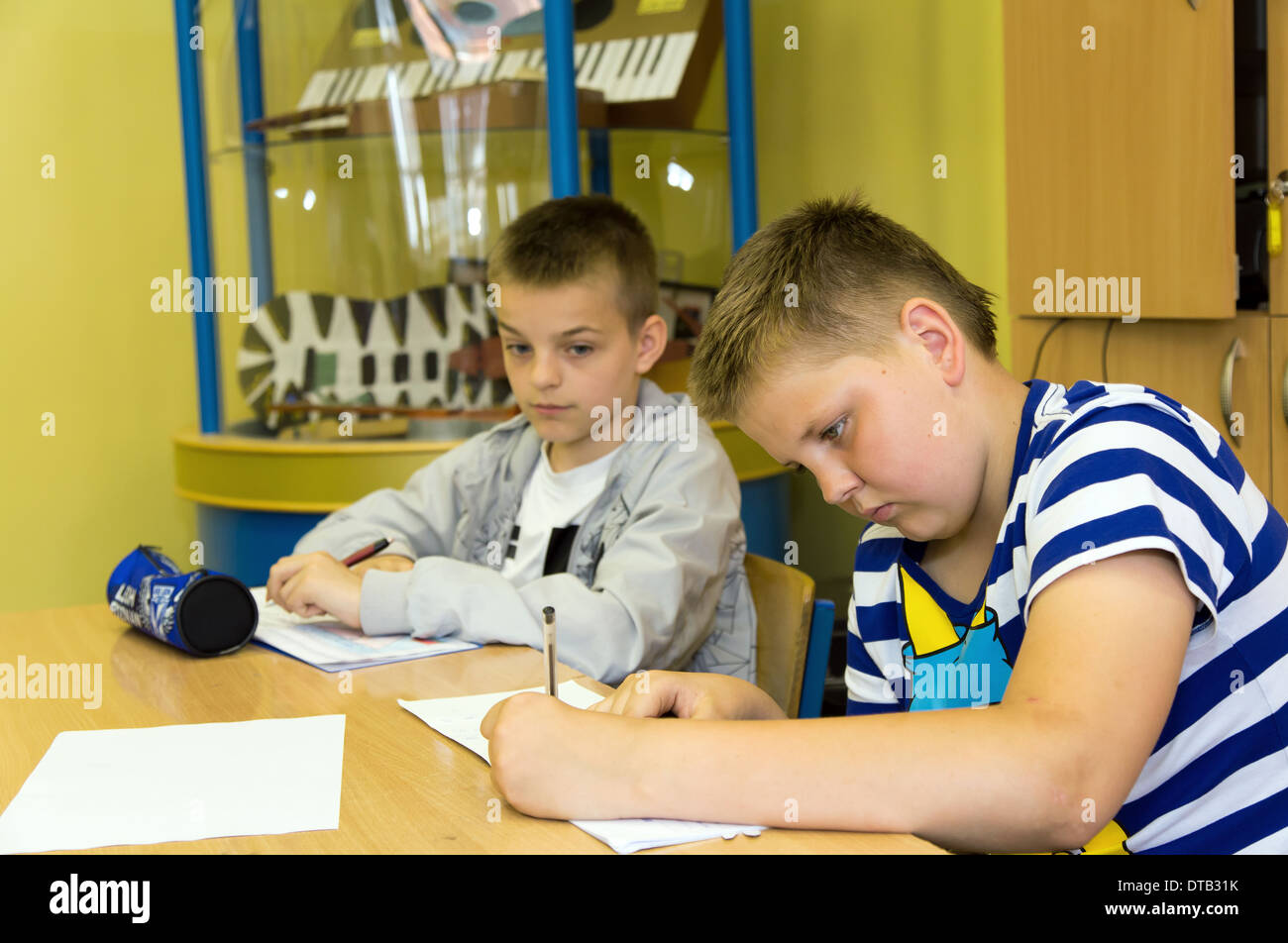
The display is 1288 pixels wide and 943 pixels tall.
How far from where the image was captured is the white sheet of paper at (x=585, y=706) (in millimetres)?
640

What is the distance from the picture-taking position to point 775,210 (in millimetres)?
2754

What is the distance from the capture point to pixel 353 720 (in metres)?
0.90

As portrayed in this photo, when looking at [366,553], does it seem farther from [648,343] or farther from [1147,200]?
[1147,200]

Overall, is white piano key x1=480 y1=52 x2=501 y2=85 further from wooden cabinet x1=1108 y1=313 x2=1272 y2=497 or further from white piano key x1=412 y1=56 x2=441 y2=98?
wooden cabinet x1=1108 y1=313 x2=1272 y2=497

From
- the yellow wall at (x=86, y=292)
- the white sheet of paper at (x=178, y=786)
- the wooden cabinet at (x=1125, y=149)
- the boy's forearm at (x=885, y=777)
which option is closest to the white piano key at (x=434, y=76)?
the yellow wall at (x=86, y=292)

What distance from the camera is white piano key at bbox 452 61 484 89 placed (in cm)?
222

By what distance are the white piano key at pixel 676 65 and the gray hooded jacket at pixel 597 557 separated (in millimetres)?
937

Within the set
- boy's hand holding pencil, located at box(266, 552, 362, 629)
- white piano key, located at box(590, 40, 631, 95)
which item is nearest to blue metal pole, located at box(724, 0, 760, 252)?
white piano key, located at box(590, 40, 631, 95)

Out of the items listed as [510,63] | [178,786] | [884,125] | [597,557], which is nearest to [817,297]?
[178,786]

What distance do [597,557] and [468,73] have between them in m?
1.19

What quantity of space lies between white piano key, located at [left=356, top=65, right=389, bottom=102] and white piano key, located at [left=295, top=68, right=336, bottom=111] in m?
0.08

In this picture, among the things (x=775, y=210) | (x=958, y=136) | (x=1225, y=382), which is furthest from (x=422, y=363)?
(x=1225, y=382)

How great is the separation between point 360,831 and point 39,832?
0.60 feet

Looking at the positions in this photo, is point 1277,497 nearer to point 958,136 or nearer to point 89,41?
point 958,136
